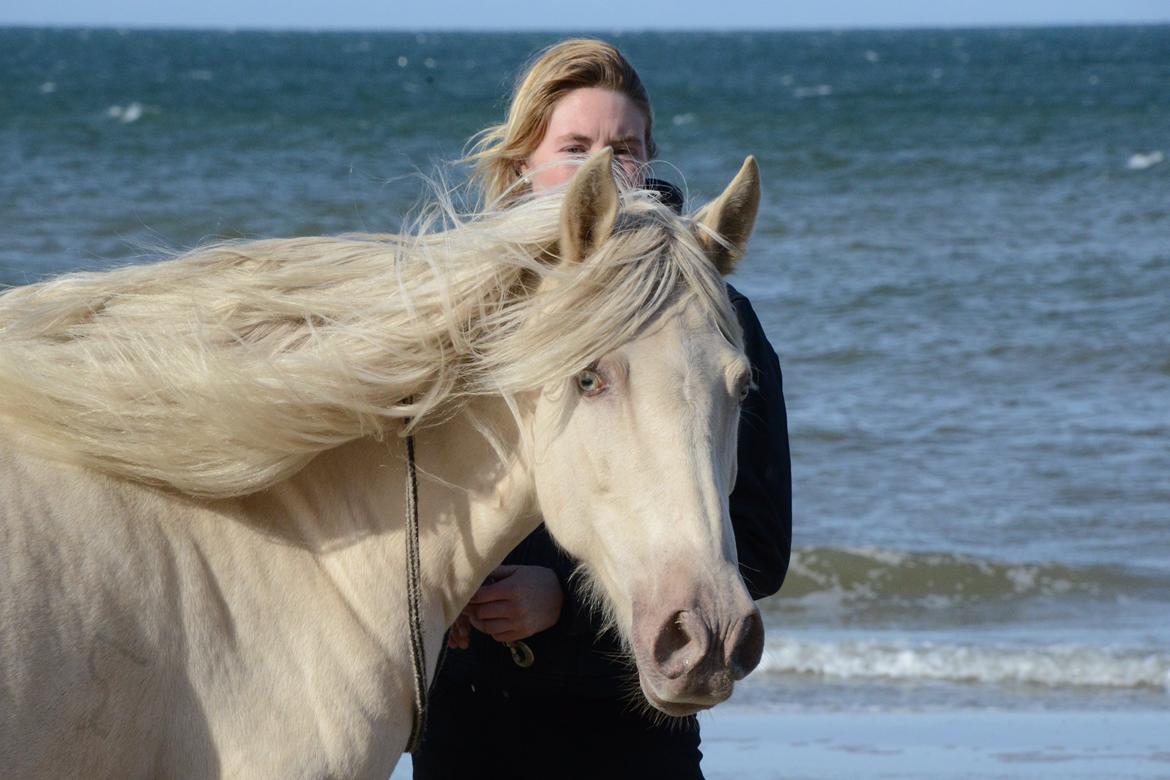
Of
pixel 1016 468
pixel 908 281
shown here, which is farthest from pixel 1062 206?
pixel 1016 468

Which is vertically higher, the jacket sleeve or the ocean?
the jacket sleeve

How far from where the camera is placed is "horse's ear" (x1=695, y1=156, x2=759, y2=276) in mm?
1916

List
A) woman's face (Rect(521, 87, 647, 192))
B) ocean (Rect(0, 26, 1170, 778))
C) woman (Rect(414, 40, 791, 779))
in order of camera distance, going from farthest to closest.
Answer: ocean (Rect(0, 26, 1170, 778)) → woman's face (Rect(521, 87, 647, 192)) → woman (Rect(414, 40, 791, 779))

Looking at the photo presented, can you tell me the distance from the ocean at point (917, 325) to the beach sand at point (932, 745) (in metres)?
0.03

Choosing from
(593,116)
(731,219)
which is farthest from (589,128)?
(731,219)

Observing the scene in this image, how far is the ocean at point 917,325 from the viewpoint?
190 inches

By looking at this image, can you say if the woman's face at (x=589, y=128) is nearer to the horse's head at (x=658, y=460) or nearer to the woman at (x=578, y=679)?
the woman at (x=578, y=679)

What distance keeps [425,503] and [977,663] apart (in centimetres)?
337

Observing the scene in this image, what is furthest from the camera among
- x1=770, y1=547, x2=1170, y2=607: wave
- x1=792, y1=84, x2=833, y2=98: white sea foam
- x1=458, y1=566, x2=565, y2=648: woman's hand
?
x1=792, y1=84, x2=833, y2=98: white sea foam

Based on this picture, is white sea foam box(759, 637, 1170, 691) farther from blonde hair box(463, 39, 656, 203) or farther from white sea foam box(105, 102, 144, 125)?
white sea foam box(105, 102, 144, 125)

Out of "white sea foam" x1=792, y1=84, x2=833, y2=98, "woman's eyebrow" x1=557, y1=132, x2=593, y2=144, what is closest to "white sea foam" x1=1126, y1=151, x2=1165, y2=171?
"woman's eyebrow" x1=557, y1=132, x2=593, y2=144

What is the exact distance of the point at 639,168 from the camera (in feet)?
7.65

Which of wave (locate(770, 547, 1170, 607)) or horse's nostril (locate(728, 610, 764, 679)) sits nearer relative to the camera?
horse's nostril (locate(728, 610, 764, 679))

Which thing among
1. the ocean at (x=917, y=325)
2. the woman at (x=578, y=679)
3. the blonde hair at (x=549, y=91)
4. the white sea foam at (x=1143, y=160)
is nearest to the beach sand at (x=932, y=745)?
the ocean at (x=917, y=325)
